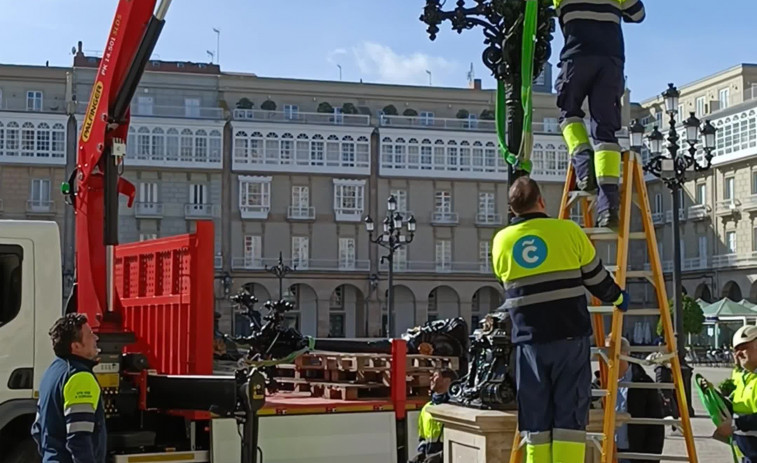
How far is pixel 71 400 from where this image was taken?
5.83 metres

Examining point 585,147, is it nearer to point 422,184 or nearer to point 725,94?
point 422,184

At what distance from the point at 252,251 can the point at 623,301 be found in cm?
5975

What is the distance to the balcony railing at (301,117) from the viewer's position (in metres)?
64.4

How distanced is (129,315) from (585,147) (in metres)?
4.90

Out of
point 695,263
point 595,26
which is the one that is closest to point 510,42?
point 595,26

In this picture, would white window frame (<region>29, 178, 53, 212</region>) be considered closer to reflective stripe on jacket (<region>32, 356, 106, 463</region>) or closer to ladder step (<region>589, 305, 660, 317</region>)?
reflective stripe on jacket (<region>32, 356, 106, 463</region>)

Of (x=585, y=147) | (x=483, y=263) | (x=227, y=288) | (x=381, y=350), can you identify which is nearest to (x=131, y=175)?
(x=227, y=288)

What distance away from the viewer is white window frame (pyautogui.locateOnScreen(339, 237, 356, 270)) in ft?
214

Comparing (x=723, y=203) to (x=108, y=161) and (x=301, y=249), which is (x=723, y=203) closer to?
(x=301, y=249)

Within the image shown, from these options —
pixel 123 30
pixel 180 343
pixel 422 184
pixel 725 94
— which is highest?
pixel 725 94

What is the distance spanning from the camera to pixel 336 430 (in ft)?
28.4

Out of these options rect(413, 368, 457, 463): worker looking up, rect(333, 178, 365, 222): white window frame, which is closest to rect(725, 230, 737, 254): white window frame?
rect(333, 178, 365, 222): white window frame

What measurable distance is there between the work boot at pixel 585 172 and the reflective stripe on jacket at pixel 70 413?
306 centimetres

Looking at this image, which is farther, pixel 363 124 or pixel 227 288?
pixel 363 124
